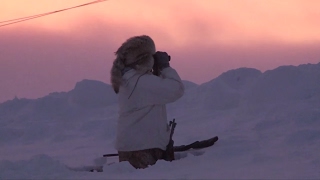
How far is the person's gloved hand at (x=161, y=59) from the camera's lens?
238 inches

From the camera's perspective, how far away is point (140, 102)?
587 centimetres

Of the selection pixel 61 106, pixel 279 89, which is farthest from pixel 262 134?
Answer: pixel 61 106

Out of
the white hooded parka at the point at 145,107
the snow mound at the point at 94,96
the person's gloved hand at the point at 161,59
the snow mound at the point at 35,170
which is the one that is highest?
the snow mound at the point at 94,96

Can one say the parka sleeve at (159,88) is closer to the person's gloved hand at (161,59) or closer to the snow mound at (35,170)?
the person's gloved hand at (161,59)

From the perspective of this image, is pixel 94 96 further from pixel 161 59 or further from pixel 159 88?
pixel 159 88

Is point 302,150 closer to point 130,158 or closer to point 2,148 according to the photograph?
point 130,158

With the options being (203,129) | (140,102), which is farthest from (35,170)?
(203,129)

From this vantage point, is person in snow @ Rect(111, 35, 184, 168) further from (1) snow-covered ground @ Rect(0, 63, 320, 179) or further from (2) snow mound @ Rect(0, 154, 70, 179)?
(2) snow mound @ Rect(0, 154, 70, 179)

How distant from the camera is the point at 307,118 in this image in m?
8.16

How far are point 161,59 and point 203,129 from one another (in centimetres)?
392

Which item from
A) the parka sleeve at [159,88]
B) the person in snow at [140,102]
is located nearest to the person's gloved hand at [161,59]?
the person in snow at [140,102]

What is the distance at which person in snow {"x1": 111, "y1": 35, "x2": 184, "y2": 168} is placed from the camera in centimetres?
582

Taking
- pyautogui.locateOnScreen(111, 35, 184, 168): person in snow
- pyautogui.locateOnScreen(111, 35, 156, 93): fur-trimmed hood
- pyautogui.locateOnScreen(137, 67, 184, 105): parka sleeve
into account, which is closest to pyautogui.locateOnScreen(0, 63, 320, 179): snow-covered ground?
pyautogui.locateOnScreen(111, 35, 184, 168): person in snow

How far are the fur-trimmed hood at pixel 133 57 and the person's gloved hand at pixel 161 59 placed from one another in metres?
0.06
